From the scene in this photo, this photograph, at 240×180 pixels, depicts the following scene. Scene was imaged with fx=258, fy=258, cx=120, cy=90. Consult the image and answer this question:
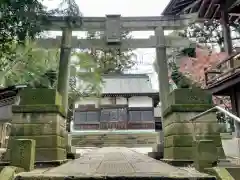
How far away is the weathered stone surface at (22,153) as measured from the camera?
4492mm

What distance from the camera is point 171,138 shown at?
7.01 meters

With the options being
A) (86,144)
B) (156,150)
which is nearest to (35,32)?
(156,150)

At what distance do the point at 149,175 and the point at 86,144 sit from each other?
22988 mm

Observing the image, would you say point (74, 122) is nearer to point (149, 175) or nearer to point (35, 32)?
point (35, 32)

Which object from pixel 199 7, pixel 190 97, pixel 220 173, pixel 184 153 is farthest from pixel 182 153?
pixel 199 7

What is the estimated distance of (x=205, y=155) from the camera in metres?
4.66

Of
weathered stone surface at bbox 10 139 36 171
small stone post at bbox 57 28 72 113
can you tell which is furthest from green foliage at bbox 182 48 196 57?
weathered stone surface at bbox 10 139 36 171

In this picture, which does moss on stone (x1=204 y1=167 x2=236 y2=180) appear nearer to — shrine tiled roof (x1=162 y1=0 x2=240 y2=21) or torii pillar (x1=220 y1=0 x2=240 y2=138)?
torii pillar (x1=220 y1=0 x2=240 y2=138)

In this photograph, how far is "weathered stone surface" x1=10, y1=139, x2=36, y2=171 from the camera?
4492 mm

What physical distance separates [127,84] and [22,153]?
29.4 meters

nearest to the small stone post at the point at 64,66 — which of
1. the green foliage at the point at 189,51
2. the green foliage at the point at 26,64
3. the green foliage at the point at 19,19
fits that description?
the green foliage at the point at 26,64

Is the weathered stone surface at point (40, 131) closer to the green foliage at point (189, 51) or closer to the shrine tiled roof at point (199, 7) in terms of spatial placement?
the shrine tiled roof at point (199, 7)

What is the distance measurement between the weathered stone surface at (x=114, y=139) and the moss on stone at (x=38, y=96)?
63.7 ft

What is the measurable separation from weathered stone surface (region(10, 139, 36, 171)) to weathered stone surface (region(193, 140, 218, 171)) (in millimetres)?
3007
